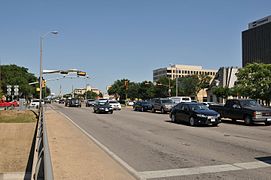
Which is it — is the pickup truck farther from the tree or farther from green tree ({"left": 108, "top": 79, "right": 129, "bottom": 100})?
green tree ({"left": 108, "top": 79, "right": 129, "bottom": 100})

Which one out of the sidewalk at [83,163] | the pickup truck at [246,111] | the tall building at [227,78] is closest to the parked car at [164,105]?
the pickup truck at [246,111]

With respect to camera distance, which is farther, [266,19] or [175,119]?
[266,19]

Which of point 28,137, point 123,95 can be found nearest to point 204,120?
point 28,137

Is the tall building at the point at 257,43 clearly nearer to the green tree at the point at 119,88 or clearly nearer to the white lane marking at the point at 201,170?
the green tree at the point at 119,88

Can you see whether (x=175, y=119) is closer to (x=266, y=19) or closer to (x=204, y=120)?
(x=204, y=120)

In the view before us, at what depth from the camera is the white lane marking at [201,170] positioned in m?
8.09

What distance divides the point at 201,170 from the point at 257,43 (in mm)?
117713

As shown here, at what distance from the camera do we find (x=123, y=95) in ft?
387

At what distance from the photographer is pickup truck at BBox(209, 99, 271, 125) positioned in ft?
71.3

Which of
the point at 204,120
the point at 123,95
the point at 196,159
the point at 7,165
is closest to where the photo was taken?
the point at 196,159

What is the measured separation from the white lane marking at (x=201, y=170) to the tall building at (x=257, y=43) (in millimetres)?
108864

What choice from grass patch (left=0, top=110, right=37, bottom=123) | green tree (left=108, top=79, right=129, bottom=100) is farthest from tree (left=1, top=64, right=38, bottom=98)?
grass patch (left=0, top=110, right=37, bottom=123)

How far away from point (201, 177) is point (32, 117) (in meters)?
31.7

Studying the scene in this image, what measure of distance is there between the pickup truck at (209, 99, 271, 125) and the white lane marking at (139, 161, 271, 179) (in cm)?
1317
